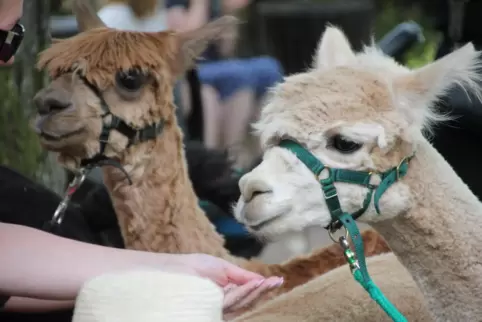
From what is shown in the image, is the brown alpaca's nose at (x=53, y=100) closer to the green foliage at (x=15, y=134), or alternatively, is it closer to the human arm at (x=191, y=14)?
the green foliage at (x=15, y=134)

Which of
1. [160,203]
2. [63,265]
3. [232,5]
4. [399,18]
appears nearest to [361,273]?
[63,265]

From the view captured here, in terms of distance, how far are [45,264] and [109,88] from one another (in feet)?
1.98

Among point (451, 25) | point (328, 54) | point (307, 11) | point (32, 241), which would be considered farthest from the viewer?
point (307, 11)

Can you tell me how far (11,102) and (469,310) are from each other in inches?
56.3

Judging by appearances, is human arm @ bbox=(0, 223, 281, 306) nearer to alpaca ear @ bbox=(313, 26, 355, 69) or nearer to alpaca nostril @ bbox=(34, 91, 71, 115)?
alpaca ear @ bbox=(313, 26, 355, 69)

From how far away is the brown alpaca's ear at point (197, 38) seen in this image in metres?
1.53

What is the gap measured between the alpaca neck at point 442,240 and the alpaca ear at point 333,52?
19 centimetres

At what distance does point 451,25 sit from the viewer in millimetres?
1929

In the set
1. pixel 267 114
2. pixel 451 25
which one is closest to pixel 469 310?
pixel 267 114

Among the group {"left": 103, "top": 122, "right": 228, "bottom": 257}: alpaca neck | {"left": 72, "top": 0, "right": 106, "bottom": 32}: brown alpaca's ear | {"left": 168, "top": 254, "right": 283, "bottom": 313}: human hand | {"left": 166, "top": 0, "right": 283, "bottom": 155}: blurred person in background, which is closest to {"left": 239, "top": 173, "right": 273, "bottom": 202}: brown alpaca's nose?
{"left": 168, "top": 254, "right": 283, "bottom": 313}: human hand

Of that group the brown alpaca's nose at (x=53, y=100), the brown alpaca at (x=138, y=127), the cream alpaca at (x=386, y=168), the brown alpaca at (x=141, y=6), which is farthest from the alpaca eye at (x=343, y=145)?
the brown alpaca at (x=141, y=6)

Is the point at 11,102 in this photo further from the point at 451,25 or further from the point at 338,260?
the point at 451,25

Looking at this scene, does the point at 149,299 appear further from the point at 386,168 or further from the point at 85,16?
the point at 85,16

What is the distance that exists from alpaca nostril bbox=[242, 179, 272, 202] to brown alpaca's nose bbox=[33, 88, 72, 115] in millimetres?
596
